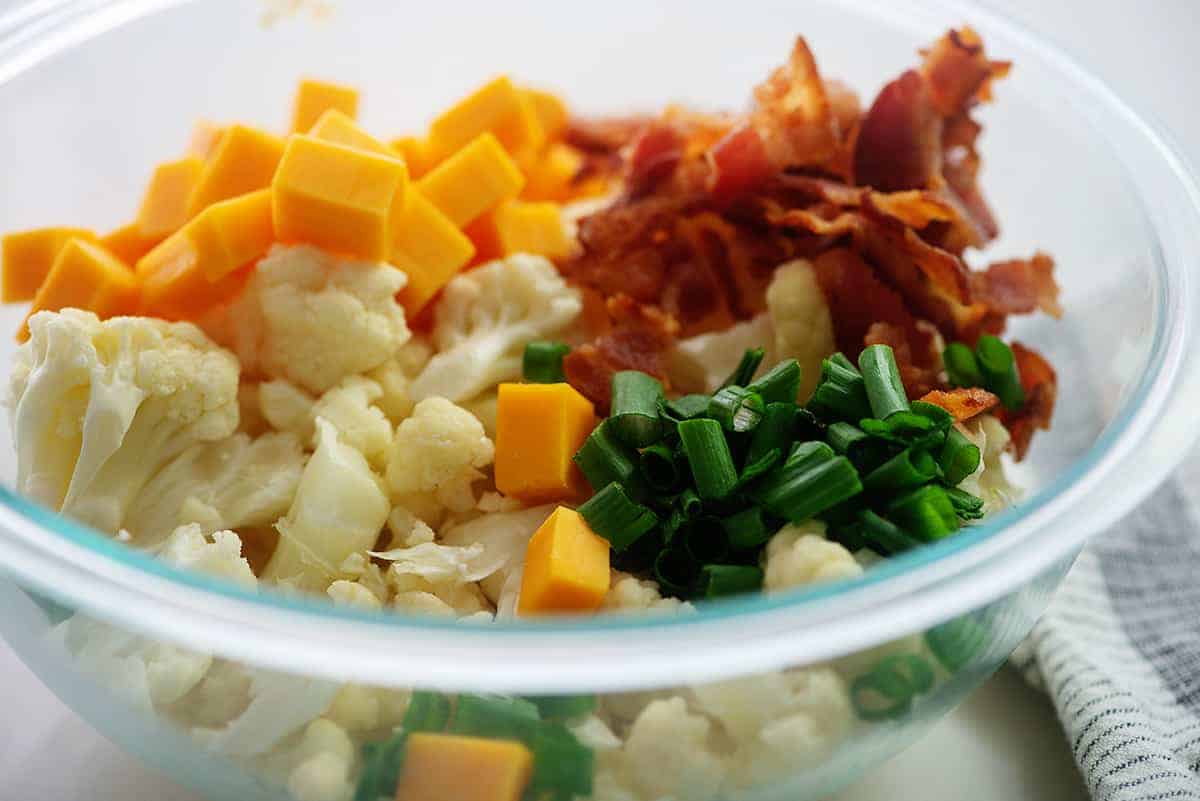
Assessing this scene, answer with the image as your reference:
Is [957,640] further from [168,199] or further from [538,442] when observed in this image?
[168,199]

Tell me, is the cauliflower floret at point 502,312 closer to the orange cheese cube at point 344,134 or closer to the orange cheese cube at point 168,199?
the orange cheese cube at point 344,134

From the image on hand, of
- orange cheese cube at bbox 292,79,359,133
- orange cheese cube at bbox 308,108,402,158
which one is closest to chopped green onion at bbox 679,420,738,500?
orange cheese cube at bbox 308,108,402,158

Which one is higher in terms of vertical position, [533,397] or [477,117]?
[477,117]

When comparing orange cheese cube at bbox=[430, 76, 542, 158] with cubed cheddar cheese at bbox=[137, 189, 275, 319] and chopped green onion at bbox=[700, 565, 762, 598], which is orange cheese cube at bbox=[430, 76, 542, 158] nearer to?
cubed cheddar cheese at bbox=[137, 189, 275, 319]

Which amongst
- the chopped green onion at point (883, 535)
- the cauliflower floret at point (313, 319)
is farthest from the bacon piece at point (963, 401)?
the cauliflower floret at point (313, 319)

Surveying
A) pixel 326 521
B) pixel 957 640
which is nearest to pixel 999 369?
pixel 957 640

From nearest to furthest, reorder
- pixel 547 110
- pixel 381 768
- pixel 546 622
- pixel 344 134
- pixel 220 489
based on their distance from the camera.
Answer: pixel 546 622
pixel 381 768
pixel 220 489
pixel 344 134
pixel 547 110

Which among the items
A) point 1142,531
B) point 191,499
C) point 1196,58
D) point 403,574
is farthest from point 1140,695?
point 1196,58
